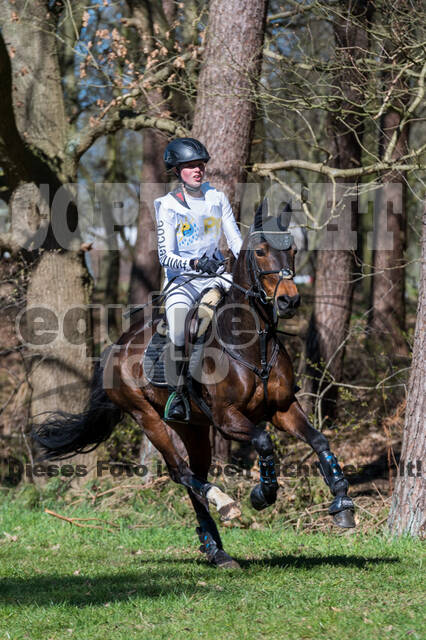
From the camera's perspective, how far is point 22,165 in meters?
11.6

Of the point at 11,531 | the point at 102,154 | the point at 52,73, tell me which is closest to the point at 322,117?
the point at 52,73

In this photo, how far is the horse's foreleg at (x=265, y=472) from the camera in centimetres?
582

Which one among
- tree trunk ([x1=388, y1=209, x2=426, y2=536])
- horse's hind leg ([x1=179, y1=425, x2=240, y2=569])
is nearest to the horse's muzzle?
horse's hind leg ([x1=179, y1=425, x2=240, y2=569])

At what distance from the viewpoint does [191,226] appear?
22.1 feet

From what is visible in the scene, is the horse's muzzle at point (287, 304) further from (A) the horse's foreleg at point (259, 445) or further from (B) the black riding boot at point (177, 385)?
(B) the black riding boot at point (177, 385)

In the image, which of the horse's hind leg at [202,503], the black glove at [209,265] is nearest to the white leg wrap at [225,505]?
the horse's hind leg at [202,503]

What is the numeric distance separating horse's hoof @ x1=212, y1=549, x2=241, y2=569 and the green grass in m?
0.09

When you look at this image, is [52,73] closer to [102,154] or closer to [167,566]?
[167,566]

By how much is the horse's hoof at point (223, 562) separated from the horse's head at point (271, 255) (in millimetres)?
2430

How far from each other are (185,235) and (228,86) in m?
3.65

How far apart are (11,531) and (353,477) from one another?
491 centimetres

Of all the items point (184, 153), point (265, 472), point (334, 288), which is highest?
point (184, 153)

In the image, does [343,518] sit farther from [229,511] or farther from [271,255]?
[271,255]

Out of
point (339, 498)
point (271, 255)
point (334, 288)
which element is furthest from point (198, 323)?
point (334, 288)
